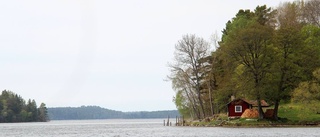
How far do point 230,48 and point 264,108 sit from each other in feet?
44.3

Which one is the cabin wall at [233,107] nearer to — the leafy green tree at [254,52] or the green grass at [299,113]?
the green grass at [299,113]

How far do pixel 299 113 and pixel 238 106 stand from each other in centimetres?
1167

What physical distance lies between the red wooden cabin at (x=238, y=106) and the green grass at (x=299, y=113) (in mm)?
4898

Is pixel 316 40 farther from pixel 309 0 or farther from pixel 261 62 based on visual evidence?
pixel 309 0

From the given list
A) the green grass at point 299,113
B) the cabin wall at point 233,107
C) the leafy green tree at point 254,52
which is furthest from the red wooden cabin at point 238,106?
the leafy green tree at point 254,52

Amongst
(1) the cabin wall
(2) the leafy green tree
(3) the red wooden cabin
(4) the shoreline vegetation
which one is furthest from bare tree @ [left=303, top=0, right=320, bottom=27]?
(2) the leafy green tree

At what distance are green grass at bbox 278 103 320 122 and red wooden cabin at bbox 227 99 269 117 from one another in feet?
16.1

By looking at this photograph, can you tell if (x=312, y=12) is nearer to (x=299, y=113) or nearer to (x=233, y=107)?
(x=233, y=107)

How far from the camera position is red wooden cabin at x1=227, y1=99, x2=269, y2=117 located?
Result: 8901 centimetres

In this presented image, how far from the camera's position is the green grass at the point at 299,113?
257 ft

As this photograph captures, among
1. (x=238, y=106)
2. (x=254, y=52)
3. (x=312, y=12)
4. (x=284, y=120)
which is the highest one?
(x=312, y=12)

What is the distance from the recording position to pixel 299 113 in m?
80.7

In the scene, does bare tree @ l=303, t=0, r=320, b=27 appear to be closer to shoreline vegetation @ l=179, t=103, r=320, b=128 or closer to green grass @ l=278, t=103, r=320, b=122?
shoreline vegetation @ l=179, t=103, r=320, b=128

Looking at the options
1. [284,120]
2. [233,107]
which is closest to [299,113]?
[284,120]
